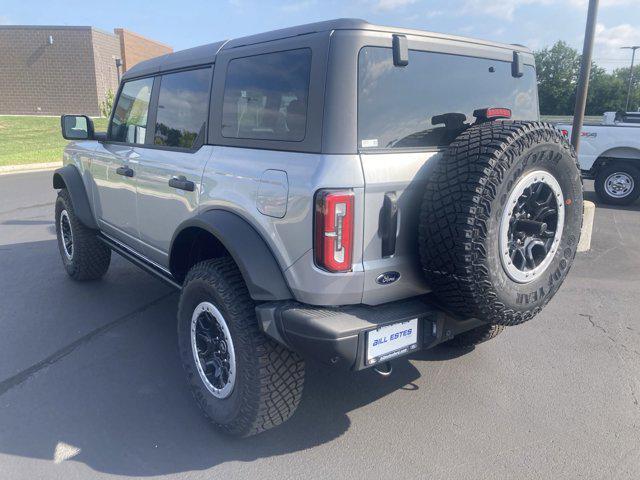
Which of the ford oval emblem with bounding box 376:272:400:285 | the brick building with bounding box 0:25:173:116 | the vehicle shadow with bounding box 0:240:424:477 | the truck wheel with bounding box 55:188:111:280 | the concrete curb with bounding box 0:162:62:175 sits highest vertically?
the brick building with bounding box 0:25:173:116

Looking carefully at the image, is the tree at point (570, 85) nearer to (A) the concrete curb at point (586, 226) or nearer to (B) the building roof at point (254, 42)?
(A) the concrete curb at point (586, 226)

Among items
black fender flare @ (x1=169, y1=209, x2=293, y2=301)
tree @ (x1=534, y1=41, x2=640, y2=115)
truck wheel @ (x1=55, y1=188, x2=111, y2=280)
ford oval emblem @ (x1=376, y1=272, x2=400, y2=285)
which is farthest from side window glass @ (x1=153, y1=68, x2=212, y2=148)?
tree @ (x1=534, y1=41, x2=640, y2=115)

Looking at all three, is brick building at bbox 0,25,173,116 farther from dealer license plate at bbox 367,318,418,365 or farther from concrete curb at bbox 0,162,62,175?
dealer license plate at bbox 367,318,418,365

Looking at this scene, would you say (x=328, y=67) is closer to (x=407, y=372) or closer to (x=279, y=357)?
(x=279, y=357)

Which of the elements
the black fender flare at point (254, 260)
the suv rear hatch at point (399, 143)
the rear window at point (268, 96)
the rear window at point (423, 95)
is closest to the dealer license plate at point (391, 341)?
the suv rear hatch at point (399, 143)

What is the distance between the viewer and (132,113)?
161 inches

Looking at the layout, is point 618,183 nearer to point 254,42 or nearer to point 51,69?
point 254,42

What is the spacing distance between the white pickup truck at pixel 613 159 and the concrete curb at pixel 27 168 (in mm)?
13391

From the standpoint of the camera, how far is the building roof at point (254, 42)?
236cm

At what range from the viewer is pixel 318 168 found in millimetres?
2266

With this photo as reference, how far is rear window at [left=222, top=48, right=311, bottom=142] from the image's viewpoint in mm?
2449

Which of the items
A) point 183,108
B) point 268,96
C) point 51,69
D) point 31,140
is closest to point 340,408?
point 268,96

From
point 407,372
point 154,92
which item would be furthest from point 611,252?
point 154,92

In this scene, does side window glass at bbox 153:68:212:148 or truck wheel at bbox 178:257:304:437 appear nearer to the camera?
truck wheel at bbox 178:257:304:437
